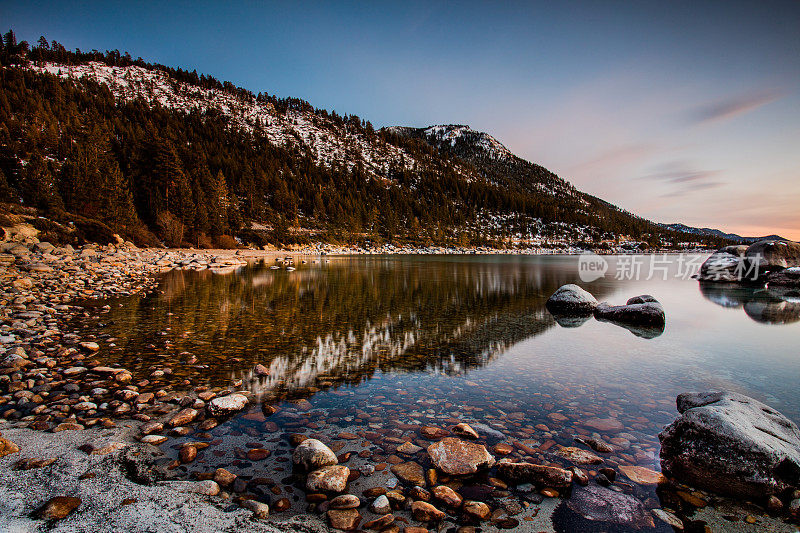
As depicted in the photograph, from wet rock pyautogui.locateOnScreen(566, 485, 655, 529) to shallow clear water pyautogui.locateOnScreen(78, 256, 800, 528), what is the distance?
0.26 m

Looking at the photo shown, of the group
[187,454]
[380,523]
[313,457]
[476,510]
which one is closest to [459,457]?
[476,510]

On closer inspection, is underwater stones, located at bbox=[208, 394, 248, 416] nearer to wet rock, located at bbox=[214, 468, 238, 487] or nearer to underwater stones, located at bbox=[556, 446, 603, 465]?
wet rock, located at bbox=[214, 468, 238, 487]

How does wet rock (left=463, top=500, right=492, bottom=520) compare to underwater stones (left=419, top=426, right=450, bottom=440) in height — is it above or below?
above

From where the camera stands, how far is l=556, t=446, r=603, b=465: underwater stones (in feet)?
12.9

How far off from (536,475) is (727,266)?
37997 mm

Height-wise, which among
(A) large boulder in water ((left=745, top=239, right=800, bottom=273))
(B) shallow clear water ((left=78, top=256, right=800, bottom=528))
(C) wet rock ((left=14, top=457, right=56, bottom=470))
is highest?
(A) large boulder in water ((left=745, top=239, right=800, bottom=273))

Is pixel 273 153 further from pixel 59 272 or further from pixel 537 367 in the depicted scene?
pixel 537 367

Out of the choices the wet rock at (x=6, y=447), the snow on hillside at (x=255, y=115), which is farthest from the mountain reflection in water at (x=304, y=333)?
the snow on hillside at (x=255, y=115)

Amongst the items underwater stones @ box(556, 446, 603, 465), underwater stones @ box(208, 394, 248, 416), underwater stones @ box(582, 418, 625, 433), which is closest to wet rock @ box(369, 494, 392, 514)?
underwater stones @ box(556, 446, 603, 465)

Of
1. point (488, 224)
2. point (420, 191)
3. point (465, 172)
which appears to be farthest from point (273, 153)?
point (465, 172)

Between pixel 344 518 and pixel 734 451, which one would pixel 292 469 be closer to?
pixel 344 518

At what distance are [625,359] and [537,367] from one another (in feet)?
8.25

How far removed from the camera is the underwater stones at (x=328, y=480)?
10.7 feet

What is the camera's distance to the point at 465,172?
190125 mm
